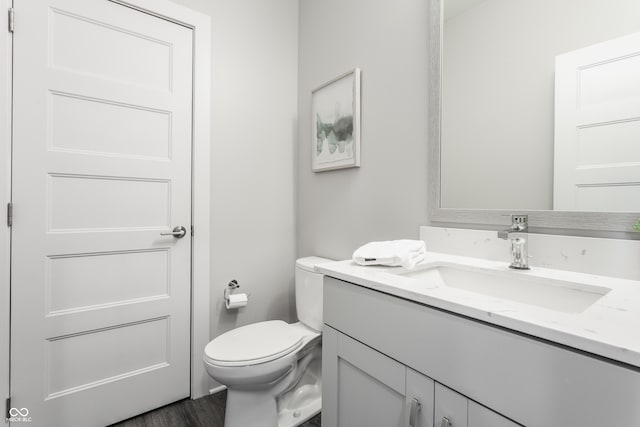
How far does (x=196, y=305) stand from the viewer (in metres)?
1.70

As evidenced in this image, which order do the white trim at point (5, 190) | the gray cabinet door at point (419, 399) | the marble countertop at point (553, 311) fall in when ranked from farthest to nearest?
1. the white trim at point (5, 190)
2. the gray cabinet door at point (419, 399)
3. the marble countertop at point (553, 311)

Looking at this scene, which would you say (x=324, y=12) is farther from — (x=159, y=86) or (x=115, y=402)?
(x=115, y=402)

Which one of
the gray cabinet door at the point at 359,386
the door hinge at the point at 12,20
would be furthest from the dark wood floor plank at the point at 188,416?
the door hinge at the point at 12,20

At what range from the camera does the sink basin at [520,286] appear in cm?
80

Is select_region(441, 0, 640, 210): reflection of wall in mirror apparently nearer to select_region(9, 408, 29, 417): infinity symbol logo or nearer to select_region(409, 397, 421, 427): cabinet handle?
select_region(409, 397, 421, 427): cabinet handle

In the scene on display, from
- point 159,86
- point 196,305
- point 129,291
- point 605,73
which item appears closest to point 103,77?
point 159,86

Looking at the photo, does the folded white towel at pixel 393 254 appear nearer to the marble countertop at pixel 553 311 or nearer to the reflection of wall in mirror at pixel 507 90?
the marble countertop at pixel 553 311

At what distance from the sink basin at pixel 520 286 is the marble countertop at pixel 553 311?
0.04ft

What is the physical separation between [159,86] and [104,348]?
1311 mm

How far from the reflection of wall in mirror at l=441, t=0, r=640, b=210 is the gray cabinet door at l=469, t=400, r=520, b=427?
0.67m

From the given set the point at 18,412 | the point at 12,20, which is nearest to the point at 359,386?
the point at 18,412

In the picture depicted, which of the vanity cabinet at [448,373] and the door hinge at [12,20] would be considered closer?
the vanity cabinet at [448,373]

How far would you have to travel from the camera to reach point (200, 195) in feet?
5.53

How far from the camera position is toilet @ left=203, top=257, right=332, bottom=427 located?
1249 mm
